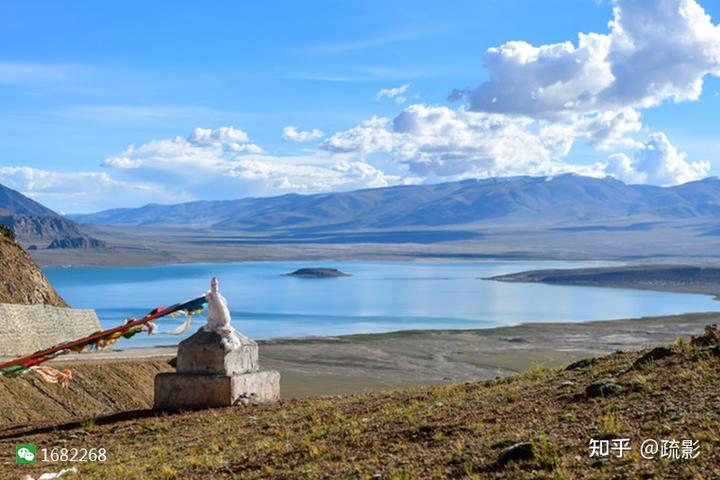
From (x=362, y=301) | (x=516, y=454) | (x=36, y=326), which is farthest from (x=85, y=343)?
(x=362, y=301)

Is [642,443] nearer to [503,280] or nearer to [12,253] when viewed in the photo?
[12,253]

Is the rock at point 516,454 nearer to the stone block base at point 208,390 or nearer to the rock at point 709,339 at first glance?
the rock at point 709,339

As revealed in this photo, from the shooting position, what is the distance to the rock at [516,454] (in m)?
8.84

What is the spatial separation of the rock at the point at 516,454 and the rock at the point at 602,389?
283 cm

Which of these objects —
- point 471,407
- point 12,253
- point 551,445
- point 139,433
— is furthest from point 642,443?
point 12,253

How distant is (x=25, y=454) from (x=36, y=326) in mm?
23291

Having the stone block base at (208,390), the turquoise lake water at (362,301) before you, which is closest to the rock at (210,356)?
the stone block base at (208,390)

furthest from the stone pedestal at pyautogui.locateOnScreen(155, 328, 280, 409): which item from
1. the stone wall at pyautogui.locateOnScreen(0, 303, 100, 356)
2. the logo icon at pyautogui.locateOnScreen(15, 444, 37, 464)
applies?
the stone wall at pyautogui.locateOnScreen(0, 303, 100, 356)

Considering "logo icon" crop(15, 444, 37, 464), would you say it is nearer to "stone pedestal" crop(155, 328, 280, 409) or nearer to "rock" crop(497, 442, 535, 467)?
"stone pedestal" crop(155, 328, 280, 409)

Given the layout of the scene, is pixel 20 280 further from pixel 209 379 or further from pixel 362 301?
pixel 362 301

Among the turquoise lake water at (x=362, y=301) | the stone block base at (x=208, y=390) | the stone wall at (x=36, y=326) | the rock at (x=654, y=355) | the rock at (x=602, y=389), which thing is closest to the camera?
the rock at (x=602, y=389)

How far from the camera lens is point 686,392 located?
10.9m

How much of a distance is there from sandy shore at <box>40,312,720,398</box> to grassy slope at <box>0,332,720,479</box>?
19.7 metres

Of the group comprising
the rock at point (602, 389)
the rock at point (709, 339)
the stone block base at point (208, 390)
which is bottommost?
the stone block base at point (208, 390)
